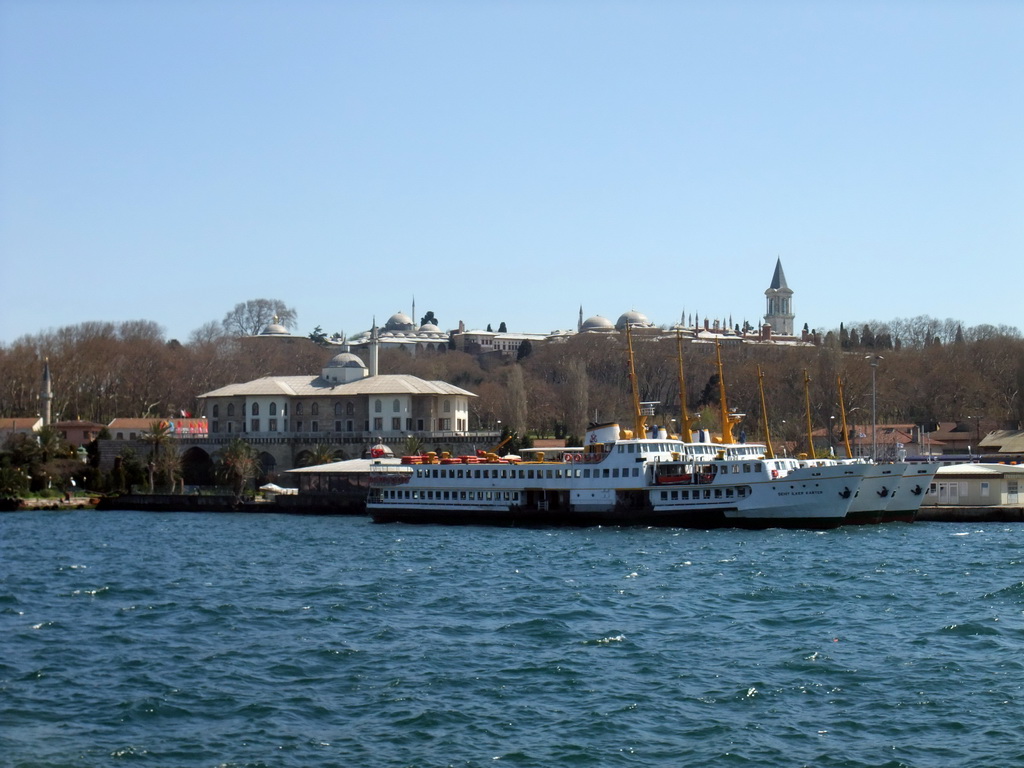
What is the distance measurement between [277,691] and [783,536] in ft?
85.2

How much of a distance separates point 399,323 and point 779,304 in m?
52.9

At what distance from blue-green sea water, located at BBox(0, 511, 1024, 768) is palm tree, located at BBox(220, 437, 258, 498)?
27692mm

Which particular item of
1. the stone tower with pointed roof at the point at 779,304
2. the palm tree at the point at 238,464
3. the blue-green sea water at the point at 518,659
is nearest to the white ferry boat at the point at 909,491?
the blue-green sea water at the point at 518,659

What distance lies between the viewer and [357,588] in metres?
29.5

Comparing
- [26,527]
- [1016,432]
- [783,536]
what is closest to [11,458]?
[26,527]

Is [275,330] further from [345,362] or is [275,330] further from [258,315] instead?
[345,362]

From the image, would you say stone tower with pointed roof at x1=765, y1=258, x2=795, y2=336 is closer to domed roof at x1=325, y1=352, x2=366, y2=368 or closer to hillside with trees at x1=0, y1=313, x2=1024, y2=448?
hillside with trees at x1=0, y1=313, x2=1024, y2=448

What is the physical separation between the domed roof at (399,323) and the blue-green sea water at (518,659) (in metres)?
145

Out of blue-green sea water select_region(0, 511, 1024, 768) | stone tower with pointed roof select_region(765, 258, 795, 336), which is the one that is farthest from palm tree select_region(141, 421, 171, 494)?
stone tower with pointed roof select_region(765, 258, 795, 336)

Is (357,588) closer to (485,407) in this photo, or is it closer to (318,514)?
(318,514)

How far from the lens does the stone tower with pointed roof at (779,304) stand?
18525cm

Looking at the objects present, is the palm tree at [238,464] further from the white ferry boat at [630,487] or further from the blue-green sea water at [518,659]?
the blue-green sea water at [518,659]

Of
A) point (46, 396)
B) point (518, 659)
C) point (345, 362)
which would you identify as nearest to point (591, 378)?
point (345, 362)

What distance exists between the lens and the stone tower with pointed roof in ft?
608
